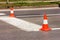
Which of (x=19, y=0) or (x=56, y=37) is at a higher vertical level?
(x=56, y=37)

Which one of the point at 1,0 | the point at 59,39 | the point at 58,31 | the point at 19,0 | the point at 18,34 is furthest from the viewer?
the point at 1,0

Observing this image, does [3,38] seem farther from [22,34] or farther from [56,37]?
[56,37]

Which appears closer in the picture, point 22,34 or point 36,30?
point 22,34

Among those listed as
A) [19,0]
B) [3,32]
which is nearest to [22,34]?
[3,32]

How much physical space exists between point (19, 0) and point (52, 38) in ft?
79.1

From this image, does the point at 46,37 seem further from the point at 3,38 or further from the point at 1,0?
the point at 1,0

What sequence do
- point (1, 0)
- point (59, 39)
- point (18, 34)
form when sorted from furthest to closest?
point (1, 0) → point (18, 34) → point (59, 39)

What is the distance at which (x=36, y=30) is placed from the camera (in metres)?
10.4

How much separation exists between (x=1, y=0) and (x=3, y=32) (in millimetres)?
25538

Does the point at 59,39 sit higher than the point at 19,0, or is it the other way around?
the point at 59,39

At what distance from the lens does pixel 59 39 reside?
28.1 ft

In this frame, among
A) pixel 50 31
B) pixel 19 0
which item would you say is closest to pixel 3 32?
pixel 50 31

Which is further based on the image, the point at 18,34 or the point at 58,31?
the point at 58,31

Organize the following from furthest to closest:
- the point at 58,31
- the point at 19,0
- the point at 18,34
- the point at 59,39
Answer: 1. the point at 19,0
2. the point at 58,31
3. the point at 18,34
4. the point at 59,39
